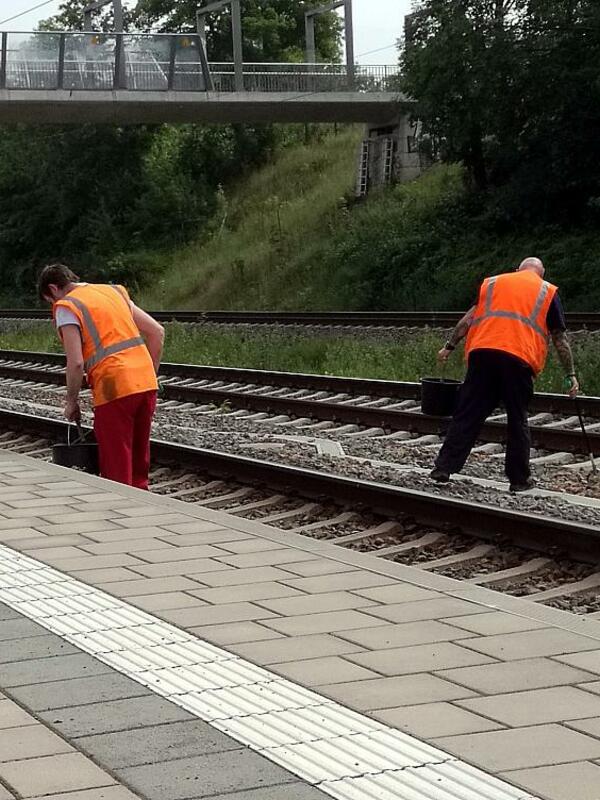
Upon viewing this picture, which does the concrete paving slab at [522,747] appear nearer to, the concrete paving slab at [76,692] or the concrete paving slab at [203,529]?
the concrete paving slab at [76,692]

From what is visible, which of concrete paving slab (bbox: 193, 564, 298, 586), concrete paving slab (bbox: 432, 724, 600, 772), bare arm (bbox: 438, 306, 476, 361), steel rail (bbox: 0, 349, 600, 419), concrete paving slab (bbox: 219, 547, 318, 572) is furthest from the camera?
steel rail (bbox: 0, 349, 600, 419)

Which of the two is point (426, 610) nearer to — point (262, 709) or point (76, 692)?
point (262, 709)

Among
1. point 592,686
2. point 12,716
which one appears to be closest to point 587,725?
point 592,686

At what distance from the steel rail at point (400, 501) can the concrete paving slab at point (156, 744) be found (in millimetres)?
3387

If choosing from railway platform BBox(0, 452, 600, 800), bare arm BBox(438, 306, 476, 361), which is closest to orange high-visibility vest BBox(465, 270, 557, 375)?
bare arm BBox(438, 306, 476, 361)

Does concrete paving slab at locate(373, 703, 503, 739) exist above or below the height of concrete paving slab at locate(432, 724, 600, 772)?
below

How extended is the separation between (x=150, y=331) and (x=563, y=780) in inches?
217

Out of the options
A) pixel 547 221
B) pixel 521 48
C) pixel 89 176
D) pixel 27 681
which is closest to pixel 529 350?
pixel 27 681

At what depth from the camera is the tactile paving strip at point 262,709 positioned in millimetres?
3914

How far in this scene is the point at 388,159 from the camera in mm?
46531

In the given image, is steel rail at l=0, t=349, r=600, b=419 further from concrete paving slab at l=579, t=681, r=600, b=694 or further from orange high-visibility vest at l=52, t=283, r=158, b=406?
concrete paving slab at l=579, t=681, r=600, b=694

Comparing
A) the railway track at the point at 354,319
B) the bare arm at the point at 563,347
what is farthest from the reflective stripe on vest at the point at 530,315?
the railway track at the point at 354,319

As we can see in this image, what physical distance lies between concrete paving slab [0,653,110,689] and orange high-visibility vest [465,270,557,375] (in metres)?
5.18

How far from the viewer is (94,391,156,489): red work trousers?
29.2 ft
